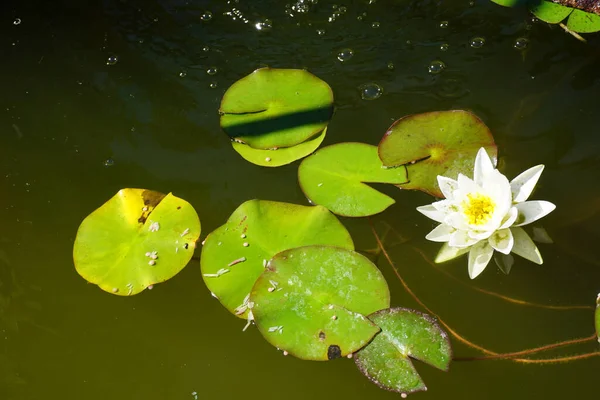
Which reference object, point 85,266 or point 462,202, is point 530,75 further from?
point 85,266

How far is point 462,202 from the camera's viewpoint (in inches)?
65.0

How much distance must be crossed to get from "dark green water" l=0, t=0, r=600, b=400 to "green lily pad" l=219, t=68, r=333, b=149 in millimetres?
97

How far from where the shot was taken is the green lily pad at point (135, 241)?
177 cm

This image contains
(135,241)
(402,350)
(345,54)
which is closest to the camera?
(402,350)


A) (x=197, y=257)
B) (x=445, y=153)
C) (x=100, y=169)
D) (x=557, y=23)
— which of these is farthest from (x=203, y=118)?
(x=557, y=23)

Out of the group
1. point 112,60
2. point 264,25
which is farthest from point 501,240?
point 112,60

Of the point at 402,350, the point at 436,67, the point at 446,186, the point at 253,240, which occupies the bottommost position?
the point at 402,350

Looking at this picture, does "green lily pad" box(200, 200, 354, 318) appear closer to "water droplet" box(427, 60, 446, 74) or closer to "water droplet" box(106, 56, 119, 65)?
"water droplet" box(427, 60, 446, 74)

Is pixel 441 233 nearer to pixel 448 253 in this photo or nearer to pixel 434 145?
pixel 448 253

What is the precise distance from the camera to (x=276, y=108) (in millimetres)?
2018

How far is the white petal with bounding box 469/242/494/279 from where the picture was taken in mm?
1660

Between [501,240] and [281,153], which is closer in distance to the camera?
[501,240]

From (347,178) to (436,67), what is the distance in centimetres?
66

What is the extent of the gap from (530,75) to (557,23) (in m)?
0.28
